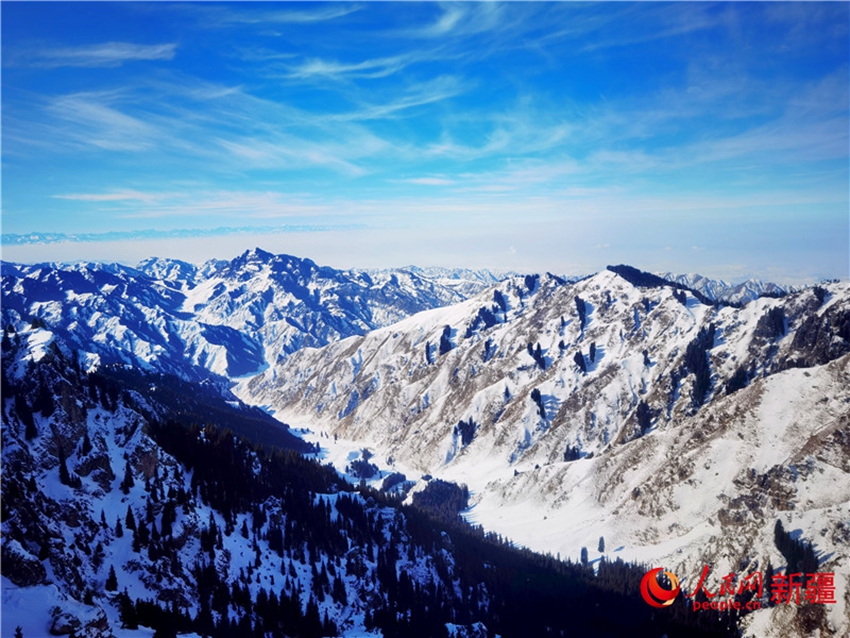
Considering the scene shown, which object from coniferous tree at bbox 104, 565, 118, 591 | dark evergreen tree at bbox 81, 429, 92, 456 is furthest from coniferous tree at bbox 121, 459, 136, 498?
coniferous tree at bbox 104, 565, 118, 591

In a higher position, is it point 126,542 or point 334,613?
point 126,542

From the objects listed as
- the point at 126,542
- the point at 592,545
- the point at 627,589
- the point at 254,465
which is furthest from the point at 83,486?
the point at 592,545

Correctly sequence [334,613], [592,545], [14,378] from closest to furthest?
[14,378], [334,613], [592,545]

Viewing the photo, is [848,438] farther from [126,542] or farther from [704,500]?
[126,542]

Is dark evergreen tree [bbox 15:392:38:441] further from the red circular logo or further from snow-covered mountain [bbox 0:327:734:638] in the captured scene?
the red circular logo

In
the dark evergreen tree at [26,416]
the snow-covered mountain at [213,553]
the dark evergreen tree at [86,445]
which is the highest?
the dark evergreen tree at [26,416]

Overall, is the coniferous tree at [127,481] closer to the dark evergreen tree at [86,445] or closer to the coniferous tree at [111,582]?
the dark evergreen tree at [86,445]

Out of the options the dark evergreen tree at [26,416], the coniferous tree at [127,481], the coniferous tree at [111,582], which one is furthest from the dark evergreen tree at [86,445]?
the coniferous tree at [111,582]

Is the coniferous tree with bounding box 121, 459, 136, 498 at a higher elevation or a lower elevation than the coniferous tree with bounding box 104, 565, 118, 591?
higher
